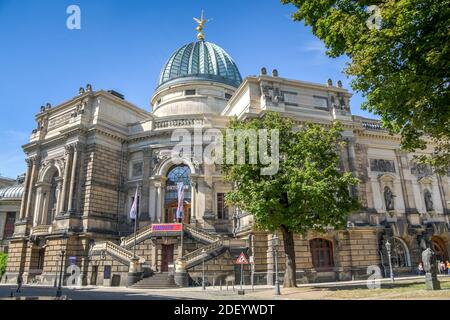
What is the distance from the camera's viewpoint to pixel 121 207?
39781 mm

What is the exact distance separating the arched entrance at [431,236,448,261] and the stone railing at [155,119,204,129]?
3013 cm

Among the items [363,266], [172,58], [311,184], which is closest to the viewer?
[311,184]

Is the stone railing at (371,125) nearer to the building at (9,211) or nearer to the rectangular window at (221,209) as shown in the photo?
the rectangular window at (221,209)

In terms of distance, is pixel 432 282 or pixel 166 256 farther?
pixel 166 256

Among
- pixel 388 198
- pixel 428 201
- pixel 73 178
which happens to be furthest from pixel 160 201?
pixel 428 201

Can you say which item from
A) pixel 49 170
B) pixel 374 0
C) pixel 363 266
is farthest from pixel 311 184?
pixel 49 170

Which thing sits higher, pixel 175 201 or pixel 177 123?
pixel 177 123

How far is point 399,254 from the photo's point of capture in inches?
1484

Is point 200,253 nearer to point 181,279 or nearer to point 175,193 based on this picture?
point 181,279

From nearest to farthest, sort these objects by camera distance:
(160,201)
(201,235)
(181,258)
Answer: (181,258) < (201,235) < (160,201)

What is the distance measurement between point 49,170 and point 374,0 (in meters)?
39.4

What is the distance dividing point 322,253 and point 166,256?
14787 millimetres

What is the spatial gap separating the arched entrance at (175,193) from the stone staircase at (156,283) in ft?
35.2

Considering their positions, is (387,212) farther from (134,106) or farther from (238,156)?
(134,106)
